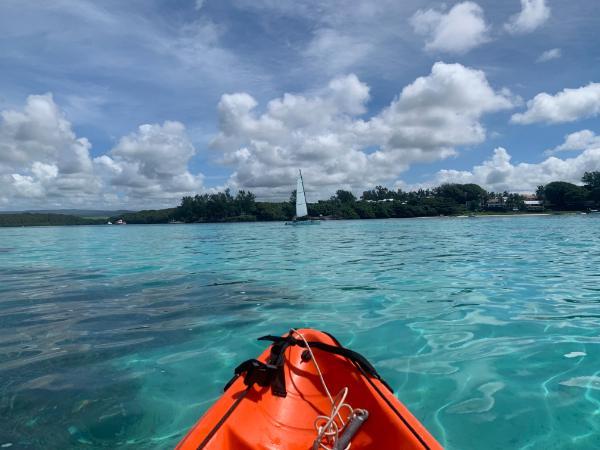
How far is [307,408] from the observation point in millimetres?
4059

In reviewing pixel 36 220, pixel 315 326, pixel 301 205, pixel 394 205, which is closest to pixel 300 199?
pixel 301 205

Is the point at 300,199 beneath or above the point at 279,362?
above

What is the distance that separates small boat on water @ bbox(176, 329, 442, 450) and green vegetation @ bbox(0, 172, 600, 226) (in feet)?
477

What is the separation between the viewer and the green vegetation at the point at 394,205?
5719 inches

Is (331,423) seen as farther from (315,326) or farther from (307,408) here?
(315,326)

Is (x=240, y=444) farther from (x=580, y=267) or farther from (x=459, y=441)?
(x=580, y=267)

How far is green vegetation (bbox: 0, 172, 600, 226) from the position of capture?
477ft

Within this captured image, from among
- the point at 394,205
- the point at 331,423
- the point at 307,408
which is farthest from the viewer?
the point at 394,205

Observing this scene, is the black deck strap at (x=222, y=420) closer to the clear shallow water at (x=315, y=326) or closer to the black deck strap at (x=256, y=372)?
the black deck strap at (x=256, y=372)

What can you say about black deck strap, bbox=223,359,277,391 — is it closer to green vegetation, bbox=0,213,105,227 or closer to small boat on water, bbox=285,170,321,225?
small boat on water, bbox=285,170,321,225

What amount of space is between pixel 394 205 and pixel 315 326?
511ft

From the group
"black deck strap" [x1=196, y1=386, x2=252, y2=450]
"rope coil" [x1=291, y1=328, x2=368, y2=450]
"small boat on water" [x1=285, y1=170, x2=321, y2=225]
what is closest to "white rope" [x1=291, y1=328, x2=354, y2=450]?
"rope coil" [x1=291, y1=328, x2=368, y2=450]

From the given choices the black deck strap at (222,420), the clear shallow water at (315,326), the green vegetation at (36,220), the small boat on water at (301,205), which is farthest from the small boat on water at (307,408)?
the green vegetation at (36,220)

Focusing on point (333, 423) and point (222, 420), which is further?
point (333, 423)
